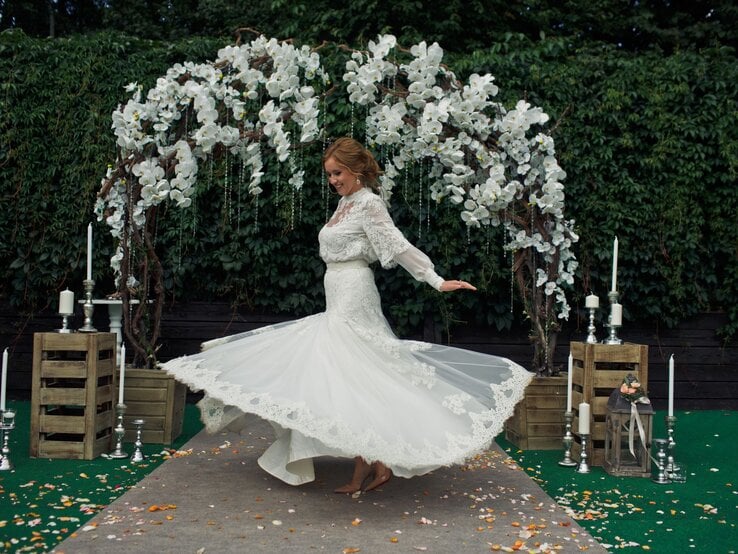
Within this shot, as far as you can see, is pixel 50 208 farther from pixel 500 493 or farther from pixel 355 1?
pixel 500 493

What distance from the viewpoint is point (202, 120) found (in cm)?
445

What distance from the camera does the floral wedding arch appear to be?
4461 mm

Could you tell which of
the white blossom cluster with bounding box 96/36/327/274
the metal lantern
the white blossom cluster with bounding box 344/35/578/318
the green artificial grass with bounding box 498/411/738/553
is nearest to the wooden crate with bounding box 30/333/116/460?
the white blossom cluster with bounding box 96/36/327/274

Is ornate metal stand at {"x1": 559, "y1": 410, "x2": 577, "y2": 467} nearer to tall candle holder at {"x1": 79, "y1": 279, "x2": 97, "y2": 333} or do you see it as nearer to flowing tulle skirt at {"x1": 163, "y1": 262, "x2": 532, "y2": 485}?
flowing tulle skirt at {"x1": 163, "y1": 262, "x2": 532, "y2": 485}

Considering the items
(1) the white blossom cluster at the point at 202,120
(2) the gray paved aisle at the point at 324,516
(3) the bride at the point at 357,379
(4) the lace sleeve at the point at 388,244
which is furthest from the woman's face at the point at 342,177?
(2) the gray paved aisle at the point at 324,516

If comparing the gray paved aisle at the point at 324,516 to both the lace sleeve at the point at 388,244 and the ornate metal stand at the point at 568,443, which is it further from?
the lace sleeve at the point at 388,244

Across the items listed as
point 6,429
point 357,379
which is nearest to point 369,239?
point 357,379

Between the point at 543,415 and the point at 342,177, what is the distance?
6.73 ft

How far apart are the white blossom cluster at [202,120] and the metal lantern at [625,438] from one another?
2.25m

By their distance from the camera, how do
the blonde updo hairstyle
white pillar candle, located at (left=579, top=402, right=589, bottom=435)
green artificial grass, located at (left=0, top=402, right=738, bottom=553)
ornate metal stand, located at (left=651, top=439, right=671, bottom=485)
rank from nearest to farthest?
green artificial grass, located at (left=0, top=402, right=738, bottom=553)
the blonde updo hairstyle
ornate metal stand, located at (left=651, top=439, right=671, bottom=485)
white pillar candle, located at (left=579, top=402, right=589, bottom=435)

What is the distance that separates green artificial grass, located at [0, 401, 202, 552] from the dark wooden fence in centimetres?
144

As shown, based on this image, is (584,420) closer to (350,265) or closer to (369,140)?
(350,265)

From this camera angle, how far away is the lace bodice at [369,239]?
3.50m

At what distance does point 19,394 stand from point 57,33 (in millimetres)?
6063
